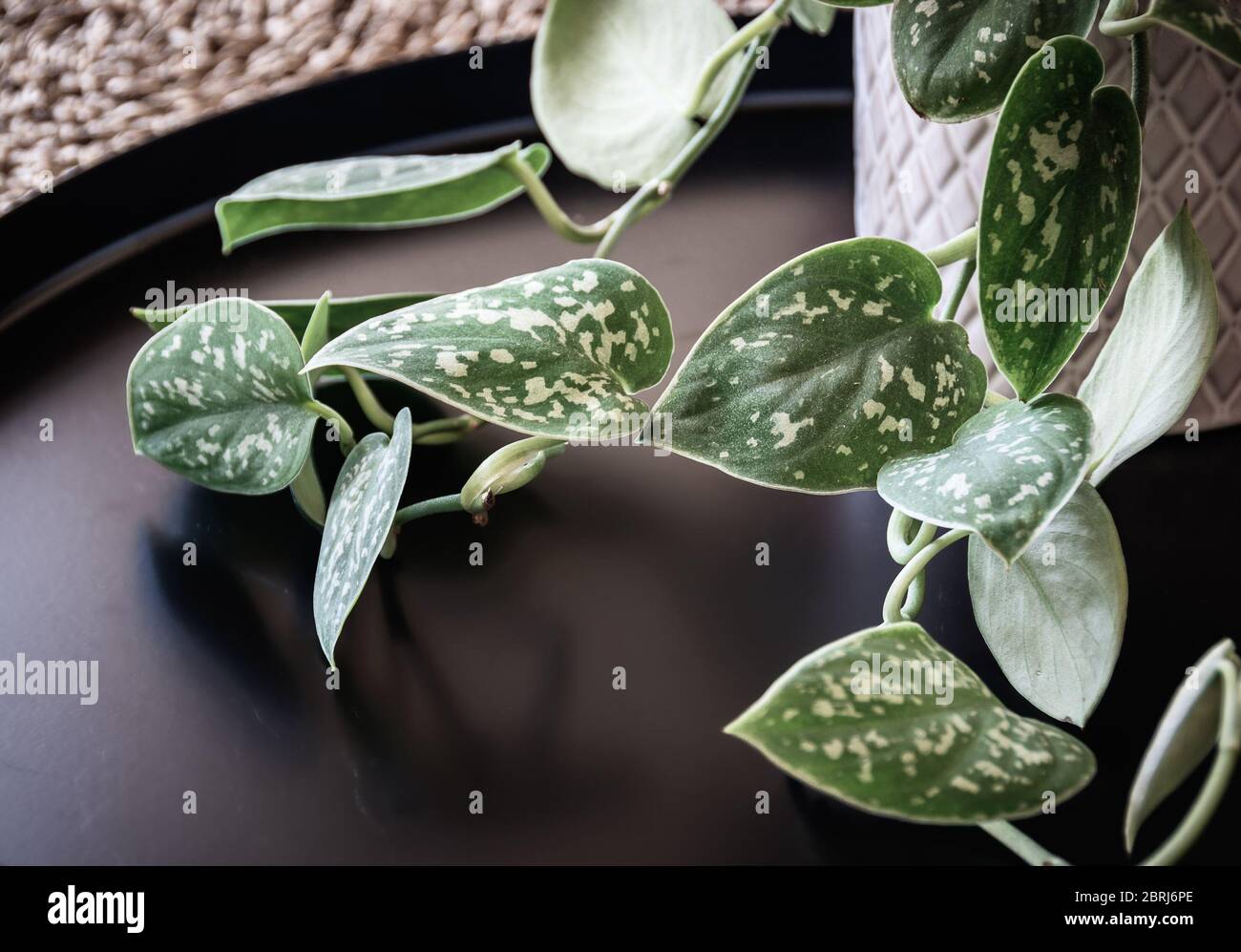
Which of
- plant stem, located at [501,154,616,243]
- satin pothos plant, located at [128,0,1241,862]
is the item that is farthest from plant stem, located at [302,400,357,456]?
plant stem, located at [501,154,616,243]

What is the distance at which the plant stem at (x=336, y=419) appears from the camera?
0.51m

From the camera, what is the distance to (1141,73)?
446mm

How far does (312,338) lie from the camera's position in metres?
0.52

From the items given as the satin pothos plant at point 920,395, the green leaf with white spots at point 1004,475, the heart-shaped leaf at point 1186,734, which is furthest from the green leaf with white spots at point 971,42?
the heart-shaped leaf at point 1186,734

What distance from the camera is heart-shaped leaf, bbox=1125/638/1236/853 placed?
31cm

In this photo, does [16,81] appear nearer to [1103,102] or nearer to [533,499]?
[533,499]

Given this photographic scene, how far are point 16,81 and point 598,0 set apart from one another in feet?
1.35

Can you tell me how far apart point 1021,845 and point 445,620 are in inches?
10.4

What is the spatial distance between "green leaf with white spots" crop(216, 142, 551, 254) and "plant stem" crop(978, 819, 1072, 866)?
36 centimetres

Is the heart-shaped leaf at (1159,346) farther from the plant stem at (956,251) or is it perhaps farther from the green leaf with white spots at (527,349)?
the green leaf with white spots at (527,349)

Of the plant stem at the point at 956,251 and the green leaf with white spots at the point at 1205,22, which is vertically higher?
the green leaf with white spots at the point at 1205,22

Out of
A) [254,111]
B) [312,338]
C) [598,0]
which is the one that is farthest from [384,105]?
[312,338]

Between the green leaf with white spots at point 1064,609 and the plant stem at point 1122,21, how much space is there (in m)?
0.17

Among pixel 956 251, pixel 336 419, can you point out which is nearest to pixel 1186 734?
pixel 956 251
